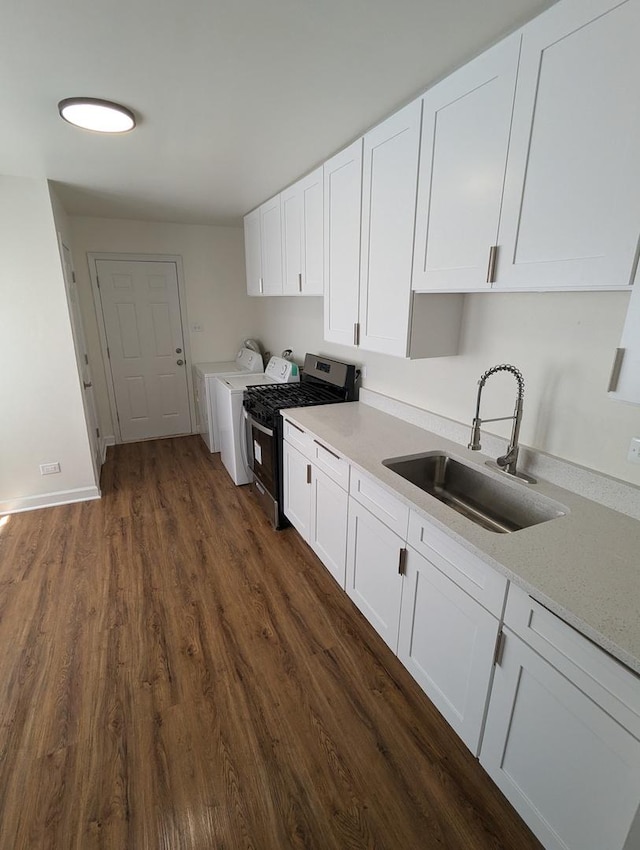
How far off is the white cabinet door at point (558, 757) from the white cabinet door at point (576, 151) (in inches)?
42.6

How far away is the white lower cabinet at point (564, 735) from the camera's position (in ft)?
3.02

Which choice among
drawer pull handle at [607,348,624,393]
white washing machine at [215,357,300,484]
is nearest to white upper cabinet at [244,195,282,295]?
white washing machine at [215,357,300,484]

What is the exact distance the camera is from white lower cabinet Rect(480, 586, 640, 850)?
0.92 m

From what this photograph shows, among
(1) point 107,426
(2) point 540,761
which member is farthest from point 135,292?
(2) point 540,761

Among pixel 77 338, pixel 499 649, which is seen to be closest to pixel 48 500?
pixel 77 338

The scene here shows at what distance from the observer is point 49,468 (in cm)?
330

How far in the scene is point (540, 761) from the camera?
3.76ft

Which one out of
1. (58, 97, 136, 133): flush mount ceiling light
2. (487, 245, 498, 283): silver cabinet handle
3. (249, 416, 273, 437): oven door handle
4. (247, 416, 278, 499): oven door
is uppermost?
(58, 97, 136, 133): flush mount ceiling light

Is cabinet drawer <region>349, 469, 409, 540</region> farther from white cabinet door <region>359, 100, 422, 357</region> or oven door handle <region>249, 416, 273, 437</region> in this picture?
oven door handle <region>249, 416, 273, 437</region>

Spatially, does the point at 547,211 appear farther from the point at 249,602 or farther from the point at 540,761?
the point at 249,602

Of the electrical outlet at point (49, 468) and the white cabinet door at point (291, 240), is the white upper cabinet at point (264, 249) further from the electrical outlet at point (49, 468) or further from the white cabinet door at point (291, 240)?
the electrical outlet at point (49, 468)

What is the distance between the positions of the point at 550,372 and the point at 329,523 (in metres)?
1.34

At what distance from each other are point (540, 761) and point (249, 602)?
1.55 meters

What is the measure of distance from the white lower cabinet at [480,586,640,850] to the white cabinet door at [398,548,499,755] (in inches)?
2.7
